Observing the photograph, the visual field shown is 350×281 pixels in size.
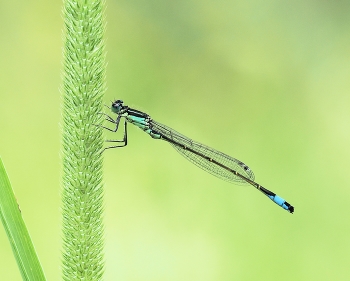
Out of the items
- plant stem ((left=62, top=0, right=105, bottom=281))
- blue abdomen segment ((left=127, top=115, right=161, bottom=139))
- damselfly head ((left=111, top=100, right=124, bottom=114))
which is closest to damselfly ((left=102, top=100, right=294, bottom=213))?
blue abdomen segment ((left=127, top=115, right=161, bottom=139))

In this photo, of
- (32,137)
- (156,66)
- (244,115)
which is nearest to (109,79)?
(156,66)

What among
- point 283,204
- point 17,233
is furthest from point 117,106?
point 283,204

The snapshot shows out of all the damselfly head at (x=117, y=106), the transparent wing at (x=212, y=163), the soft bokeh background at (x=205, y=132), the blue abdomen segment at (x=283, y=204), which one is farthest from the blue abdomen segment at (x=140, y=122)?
the soft bokeh background at (x=205, y=132)

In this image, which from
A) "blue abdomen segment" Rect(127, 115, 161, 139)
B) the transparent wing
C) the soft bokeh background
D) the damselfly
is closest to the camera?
"blue abdomen segment" Rect(127, 115, 161, 139)

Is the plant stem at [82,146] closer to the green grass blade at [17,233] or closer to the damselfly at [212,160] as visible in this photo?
the green grass blade at [17,233]

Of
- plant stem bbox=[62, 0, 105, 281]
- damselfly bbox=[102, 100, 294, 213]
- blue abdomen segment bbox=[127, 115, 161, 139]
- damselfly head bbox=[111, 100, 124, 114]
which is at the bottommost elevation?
plant stem bbox=[62, 0, 105, 281]

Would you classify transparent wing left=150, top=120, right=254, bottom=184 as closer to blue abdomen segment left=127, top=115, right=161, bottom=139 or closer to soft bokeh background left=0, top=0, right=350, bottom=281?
blue abdomen segment left=127, top=115, right=161, bottom=139

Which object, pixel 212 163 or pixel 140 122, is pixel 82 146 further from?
pixel 212 163
